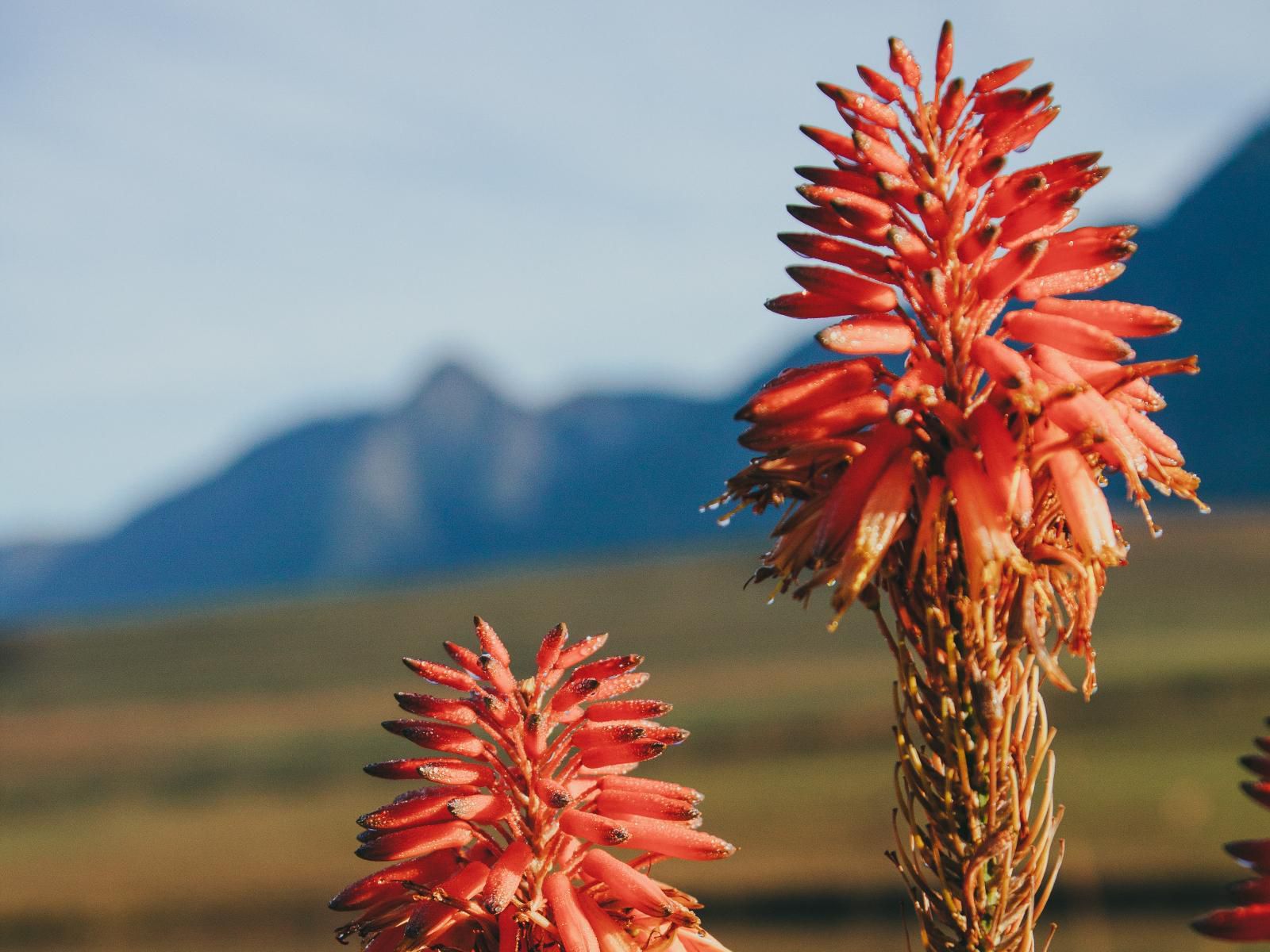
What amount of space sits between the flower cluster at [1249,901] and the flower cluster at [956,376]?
72 cm

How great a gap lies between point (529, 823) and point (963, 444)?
4.38 feet

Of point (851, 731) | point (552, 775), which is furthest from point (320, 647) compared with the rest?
point (552, 775)

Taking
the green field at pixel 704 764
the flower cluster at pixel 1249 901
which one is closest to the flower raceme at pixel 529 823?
the flower cluster at pixel 1249 901

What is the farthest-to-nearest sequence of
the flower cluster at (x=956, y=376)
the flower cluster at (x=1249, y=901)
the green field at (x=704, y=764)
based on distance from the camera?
the green field at (x=704, y=764)
the flower cluster at (x=956, y=376)
the flower cluster at (x=1249, y=901)

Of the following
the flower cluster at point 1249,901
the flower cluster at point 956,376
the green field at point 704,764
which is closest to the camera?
the flower cluster at point 1249,901

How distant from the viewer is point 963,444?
3146 millimetres

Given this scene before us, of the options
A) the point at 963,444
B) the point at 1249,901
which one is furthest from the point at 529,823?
the point at 1249,901

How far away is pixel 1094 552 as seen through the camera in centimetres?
311

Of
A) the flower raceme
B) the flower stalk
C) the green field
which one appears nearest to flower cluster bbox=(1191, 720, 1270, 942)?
the flower stalk

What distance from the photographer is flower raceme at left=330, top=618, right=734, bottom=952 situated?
3082 mm

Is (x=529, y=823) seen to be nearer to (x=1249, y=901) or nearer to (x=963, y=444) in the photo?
(x=963, y=444)

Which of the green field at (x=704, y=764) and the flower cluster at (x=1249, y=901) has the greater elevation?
the green field at (x=704, y=764)

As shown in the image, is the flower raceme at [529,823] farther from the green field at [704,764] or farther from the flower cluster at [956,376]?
the green field at [704,764]

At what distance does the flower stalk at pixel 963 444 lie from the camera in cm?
309
